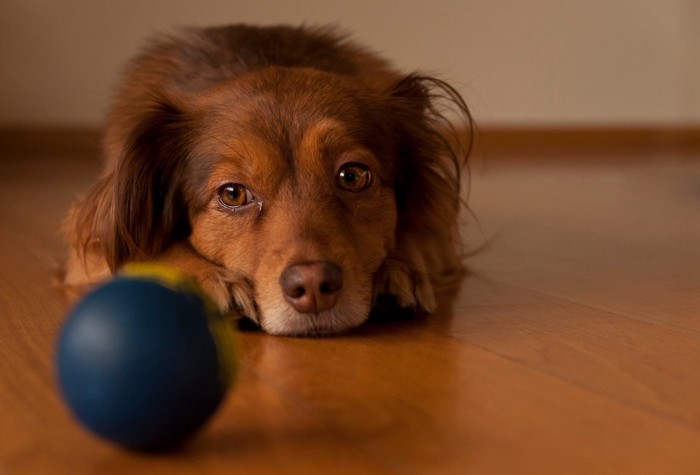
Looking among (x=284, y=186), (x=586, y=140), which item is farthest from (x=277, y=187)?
(x=586, y=140)

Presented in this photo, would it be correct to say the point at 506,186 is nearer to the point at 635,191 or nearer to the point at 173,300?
the point at 635,191

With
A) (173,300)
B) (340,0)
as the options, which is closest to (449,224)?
(173,300)

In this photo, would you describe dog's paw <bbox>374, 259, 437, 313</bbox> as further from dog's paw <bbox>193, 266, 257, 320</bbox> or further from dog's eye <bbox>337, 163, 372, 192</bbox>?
dog's paw <bbox>193, 266, 257, 320</bbox>

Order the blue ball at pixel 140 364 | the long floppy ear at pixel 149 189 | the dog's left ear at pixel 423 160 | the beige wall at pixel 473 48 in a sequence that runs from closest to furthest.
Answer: the blue ball at pixel 140 364 < the long floppy ear at pixel 149 189 < the dog's left ear at pixel 423 160 < the beige wall at pixel 473 48

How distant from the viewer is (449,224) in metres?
3.30

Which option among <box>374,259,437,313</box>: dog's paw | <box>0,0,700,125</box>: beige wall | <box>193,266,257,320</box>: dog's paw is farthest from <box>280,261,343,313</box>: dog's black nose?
<box>0,0,700,125</box>: beige wall

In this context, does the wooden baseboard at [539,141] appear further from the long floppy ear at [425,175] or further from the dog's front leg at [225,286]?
the dog's front leg at [225,286]

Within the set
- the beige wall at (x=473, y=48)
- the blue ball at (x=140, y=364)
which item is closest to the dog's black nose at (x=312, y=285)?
the blue ball at (x=140, y=364)

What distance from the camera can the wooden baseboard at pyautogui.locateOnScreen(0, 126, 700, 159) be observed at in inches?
Answer: 293

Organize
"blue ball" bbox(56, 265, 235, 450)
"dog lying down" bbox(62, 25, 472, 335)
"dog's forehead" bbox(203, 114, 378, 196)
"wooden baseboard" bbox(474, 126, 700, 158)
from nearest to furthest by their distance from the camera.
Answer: "blue ball" bbox(56, 265, 235, 450) < "dog lying down" bbox(62, 25, 472, 335) < "dog's forehead" bbox(203, 114, 378, 196) < "wooden baseboard" bbox(474, 126, 700, 158)

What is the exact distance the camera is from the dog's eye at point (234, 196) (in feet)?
8.75

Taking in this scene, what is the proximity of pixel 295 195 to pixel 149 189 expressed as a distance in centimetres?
55

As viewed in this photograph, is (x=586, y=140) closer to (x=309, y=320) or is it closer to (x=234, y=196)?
(x=234, y=196)

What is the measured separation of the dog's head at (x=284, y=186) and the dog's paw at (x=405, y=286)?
3 cm
